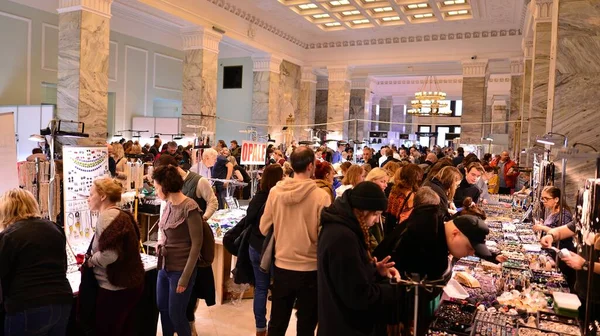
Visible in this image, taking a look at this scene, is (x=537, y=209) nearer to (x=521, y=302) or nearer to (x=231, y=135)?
(x=521, y=302)

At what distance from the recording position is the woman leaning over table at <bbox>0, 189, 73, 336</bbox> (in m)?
2.60

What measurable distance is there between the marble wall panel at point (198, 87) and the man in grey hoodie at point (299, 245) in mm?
9827

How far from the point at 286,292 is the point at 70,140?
8.10 m

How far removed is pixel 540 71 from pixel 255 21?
857 cm

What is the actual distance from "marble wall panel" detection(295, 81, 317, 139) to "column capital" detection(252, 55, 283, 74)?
2136mm

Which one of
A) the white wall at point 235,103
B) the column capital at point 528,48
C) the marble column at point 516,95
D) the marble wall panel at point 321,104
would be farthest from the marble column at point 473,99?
the white wall at point 235,103

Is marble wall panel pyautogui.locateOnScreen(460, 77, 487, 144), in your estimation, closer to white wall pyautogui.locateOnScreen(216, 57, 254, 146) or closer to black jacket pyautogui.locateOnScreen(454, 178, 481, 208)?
white wall pyautogui.locateOnScreen(216, 57, 254, 146)

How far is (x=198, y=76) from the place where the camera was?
12.6m

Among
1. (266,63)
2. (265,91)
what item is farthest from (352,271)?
(266,63)

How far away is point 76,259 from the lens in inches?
151

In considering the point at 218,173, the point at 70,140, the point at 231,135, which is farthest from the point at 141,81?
the point at 218,173

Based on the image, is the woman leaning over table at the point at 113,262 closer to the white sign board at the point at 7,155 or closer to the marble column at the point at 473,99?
the white sign board at the point at 7,155

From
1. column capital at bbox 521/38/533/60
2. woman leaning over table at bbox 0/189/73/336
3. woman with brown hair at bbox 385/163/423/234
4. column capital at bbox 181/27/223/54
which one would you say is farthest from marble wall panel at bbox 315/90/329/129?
woman leaning over table at bbox 0/189/73/336

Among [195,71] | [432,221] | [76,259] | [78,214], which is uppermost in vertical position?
[195,71]
